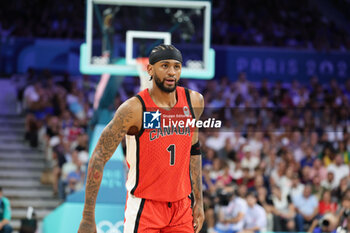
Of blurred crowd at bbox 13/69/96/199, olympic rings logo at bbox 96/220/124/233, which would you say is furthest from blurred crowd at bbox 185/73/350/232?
olympic rings logo at bbox 96/220/124/233

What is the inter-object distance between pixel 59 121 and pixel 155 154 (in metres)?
8.95

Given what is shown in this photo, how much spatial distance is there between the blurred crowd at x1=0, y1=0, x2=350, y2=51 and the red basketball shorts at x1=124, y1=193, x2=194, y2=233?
39.5 feet

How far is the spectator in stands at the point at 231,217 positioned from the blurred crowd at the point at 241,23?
7222mm

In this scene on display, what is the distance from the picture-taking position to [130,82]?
1402cm

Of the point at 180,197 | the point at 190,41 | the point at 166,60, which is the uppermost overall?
the point at 190,41

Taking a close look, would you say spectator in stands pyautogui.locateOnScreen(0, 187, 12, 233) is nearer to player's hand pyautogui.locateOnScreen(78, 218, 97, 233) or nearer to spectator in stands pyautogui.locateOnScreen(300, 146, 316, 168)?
player's hand pyautogui.locateOnScreen(78, 218, 97, 233)

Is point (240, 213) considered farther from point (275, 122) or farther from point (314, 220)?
point (275, 122)

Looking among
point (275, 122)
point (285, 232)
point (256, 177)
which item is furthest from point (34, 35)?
point (285, 232)

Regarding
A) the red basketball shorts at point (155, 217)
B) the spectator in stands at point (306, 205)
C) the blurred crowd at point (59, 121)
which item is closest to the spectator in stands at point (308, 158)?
the spectator in stands at point (306, 205)

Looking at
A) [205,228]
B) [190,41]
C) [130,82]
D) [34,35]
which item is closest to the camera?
Result: [190,41]

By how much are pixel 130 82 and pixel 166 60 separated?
416 inches

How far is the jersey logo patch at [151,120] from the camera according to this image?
11.6ft

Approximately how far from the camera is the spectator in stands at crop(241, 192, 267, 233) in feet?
29.9

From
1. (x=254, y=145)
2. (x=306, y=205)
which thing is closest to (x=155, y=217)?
(x=306, y=205)
